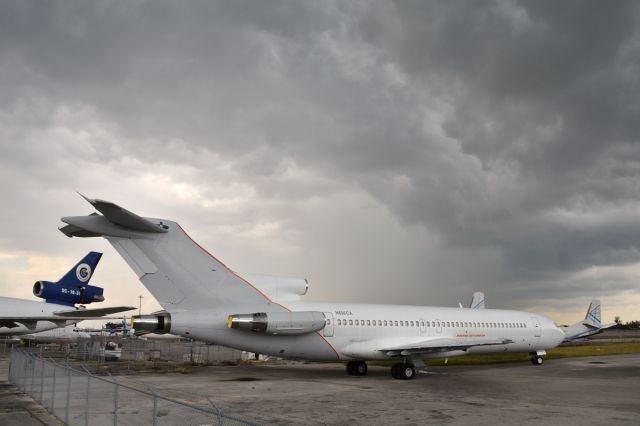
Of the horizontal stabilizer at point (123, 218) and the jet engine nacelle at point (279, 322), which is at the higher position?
the horizontal stabilizer at point (123, 218)

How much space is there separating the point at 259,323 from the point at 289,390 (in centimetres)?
247

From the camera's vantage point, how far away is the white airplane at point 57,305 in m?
29.0

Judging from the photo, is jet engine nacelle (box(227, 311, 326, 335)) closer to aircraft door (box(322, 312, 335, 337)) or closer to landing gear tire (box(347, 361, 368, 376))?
aircraft door (box(322, 312, 335, 337))

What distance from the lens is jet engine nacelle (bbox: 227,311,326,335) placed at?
58.1 ft

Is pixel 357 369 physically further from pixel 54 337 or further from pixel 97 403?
pixel 54 337

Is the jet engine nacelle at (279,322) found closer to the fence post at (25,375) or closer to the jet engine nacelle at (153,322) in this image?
the jet engine nacelle at (153,322)

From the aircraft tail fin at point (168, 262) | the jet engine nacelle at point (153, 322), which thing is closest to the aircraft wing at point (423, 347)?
the aircraft tail fin at point (168, 262)

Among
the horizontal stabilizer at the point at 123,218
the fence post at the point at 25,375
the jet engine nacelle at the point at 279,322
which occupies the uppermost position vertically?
the horizontal stabilizer at the point at 123,218

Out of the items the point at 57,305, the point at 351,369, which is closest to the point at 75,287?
the point at 57,305

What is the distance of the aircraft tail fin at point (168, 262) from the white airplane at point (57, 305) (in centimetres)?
998

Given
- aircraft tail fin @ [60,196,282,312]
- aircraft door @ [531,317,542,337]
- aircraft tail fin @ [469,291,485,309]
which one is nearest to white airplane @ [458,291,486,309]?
aircraft tail fin @ [469,291,485,309]

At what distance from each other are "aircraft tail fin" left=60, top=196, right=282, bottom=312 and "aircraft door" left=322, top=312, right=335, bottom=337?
2904 mm

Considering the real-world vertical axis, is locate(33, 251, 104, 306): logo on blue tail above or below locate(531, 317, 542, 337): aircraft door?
above

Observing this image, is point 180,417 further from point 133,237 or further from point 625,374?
point 625,374
